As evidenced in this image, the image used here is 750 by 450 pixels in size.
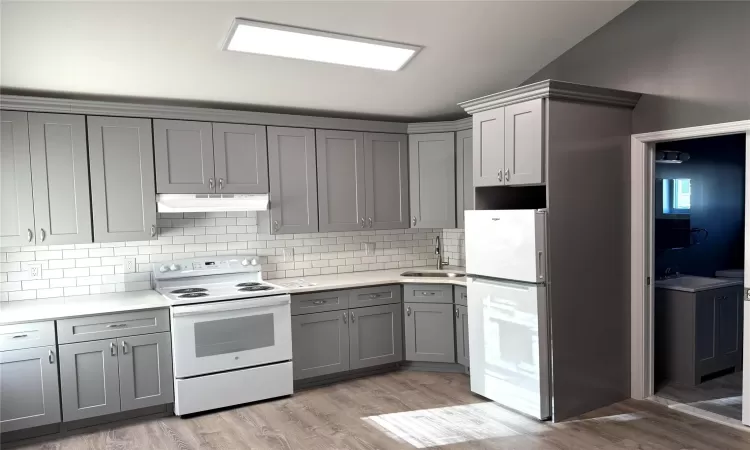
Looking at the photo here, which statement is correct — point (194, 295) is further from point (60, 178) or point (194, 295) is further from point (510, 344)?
point (510, 344)

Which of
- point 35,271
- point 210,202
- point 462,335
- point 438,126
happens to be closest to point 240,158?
point 210,202

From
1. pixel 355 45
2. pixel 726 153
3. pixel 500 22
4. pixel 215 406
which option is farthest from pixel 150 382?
pixel 726 153

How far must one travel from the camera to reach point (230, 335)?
3947 millimetres

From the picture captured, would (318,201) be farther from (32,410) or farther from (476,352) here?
(32,410)

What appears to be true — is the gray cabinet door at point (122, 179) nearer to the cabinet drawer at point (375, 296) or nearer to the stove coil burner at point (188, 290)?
the stove coil burner at point (188, 290)

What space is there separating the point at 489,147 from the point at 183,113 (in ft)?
7.38

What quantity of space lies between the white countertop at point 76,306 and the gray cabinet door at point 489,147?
93.9 inches

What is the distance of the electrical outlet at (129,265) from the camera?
421 cm

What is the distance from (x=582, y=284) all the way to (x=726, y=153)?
8.76 feet

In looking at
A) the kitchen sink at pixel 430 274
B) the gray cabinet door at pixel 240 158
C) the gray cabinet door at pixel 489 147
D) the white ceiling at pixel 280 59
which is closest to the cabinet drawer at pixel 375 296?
the kitchen sink at pixel 430 274

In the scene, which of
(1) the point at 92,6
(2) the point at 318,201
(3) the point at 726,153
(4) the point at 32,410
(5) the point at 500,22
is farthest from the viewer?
(3) the point at 726,153

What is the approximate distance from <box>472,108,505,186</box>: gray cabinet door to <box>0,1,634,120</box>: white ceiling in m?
0.52

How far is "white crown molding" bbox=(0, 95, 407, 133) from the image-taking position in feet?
11.9

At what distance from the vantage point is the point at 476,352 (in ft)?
13.2
